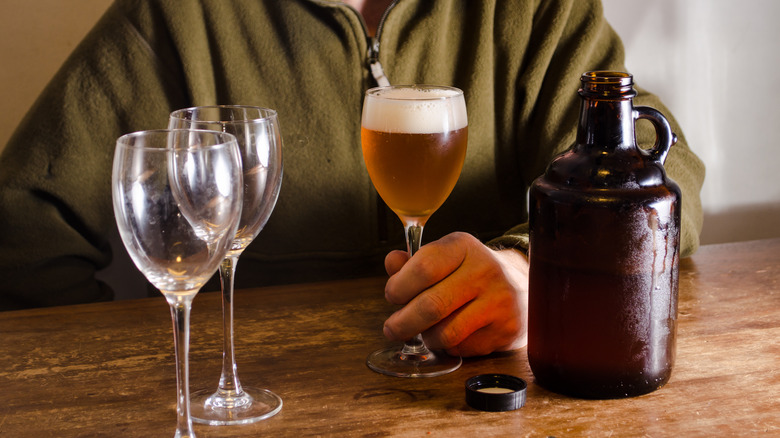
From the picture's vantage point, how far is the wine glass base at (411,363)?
84cm

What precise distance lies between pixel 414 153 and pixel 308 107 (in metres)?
0.66

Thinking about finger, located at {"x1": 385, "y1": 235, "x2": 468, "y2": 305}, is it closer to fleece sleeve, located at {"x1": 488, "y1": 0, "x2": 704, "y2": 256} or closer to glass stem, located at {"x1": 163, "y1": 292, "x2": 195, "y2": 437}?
glass stem, located at {"x1": 163, "y1": 292, "x2": 195, "y2": 437}

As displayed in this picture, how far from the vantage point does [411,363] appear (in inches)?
34.3

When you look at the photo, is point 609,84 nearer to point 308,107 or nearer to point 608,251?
point 608,251

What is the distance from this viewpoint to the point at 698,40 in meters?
1.89

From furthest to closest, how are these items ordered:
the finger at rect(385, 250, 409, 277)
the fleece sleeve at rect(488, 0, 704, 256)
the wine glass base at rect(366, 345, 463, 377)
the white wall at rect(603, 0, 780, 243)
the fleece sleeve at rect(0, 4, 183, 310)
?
the white wall at rect(603, 0, 780, 243), the fleece sleeve at rect(488, 0, 704, 256), the fleece sleeve at rect(0, 4, 183, 310), the finger at rect(385, 250, 409, 277), the wine glass base at rect(366, 345, 463, 377)

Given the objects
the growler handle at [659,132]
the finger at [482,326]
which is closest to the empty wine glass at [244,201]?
the finger at [482,326]

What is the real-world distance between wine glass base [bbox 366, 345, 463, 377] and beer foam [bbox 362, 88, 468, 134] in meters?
0.25

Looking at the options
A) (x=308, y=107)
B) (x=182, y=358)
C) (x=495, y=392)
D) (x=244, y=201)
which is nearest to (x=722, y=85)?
(x=308, y=107)

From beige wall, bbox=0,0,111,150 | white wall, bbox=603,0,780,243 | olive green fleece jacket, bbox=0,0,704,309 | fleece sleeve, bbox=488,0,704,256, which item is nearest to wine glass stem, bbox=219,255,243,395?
olive green fleece jacket, bbox=0,0,704,309

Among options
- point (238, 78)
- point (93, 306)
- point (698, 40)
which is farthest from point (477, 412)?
point (698, 40)

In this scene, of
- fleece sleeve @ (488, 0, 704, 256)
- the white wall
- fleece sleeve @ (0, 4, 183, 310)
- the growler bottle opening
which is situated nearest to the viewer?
the growler bottle opening

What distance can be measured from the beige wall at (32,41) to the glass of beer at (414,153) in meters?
0.94

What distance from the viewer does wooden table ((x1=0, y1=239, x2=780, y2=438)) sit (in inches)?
28.4
